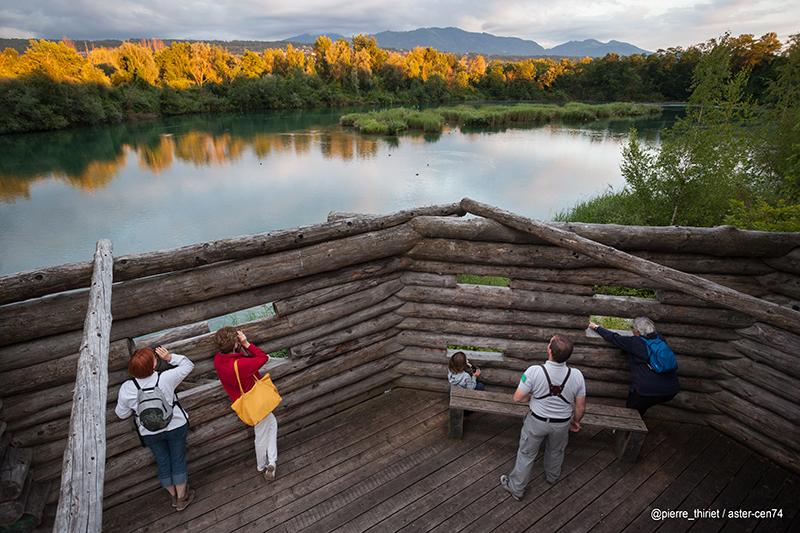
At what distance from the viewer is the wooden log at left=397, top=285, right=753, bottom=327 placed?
452 cm

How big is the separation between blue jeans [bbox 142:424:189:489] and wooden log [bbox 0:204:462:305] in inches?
59.0

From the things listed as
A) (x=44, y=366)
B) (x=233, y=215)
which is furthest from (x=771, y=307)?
(x=233, y=215)

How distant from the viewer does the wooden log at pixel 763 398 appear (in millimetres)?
4137

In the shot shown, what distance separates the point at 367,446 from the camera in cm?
445

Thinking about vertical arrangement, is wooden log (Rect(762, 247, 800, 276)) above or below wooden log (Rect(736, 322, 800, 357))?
above

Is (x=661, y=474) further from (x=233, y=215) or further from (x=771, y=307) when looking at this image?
(x=233, y=215)

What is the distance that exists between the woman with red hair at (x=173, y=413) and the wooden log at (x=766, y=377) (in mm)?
6119

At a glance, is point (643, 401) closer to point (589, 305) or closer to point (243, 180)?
point (589, 305)

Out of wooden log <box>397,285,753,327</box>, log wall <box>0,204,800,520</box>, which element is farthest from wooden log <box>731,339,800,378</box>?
wooden log <box>397,285,753,327</box>

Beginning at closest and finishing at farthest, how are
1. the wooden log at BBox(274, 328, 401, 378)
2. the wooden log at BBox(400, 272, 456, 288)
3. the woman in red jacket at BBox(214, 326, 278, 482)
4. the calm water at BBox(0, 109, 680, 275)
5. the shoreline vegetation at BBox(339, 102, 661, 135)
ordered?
the woman in red jacket at BBox(214, 326, 278, 482)
the wooden log at BBox(274, 328, 401, 378)
the wooden log at BBox(400, 272, 456, 288)
the calm water at BBox(0, 109, 680, 275)
the shoreline vegetation at BBox(339, 102, 661, 135)

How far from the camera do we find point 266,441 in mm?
4039

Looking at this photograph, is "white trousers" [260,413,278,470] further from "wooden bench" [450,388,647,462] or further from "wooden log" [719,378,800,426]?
"wooden log" [719,378,800,426]

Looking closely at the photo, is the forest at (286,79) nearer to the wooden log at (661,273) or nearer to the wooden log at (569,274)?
the wooden log at (569,274)

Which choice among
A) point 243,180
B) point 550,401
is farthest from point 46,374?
point 243,180
